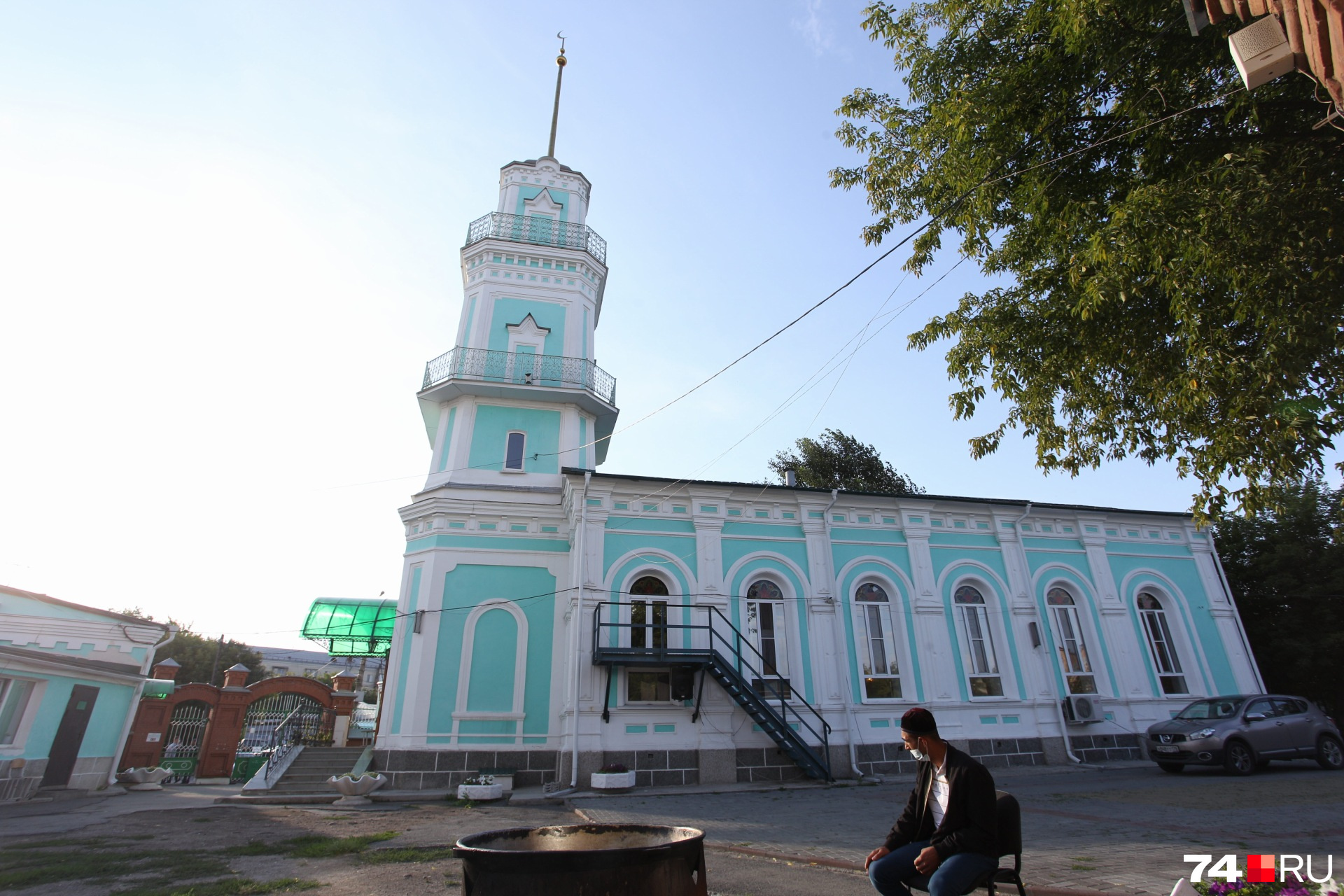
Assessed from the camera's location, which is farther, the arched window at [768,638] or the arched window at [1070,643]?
the arched window at [1070,643]

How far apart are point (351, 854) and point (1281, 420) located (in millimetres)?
10253

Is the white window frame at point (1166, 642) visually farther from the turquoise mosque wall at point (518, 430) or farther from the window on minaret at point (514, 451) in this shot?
the window on minaret at point (514, 451)

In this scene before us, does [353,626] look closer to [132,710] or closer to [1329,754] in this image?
[132,710]

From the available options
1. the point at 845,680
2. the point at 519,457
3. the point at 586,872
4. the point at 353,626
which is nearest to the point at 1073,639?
the point at 845,680

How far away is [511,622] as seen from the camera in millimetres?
A: 15070

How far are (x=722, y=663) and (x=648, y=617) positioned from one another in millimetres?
1946

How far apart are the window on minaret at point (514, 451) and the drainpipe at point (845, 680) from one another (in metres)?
7.64

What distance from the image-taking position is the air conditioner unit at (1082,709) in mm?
15594

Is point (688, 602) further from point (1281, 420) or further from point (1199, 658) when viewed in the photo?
point (1199, 658)

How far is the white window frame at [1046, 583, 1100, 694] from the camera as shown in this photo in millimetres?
16359

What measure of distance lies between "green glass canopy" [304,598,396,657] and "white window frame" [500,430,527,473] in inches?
289

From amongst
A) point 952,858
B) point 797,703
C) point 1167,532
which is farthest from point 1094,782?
point 952,858

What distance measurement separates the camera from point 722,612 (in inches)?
580

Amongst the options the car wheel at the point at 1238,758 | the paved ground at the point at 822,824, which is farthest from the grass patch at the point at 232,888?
the car wheel at the point at 1238,758
